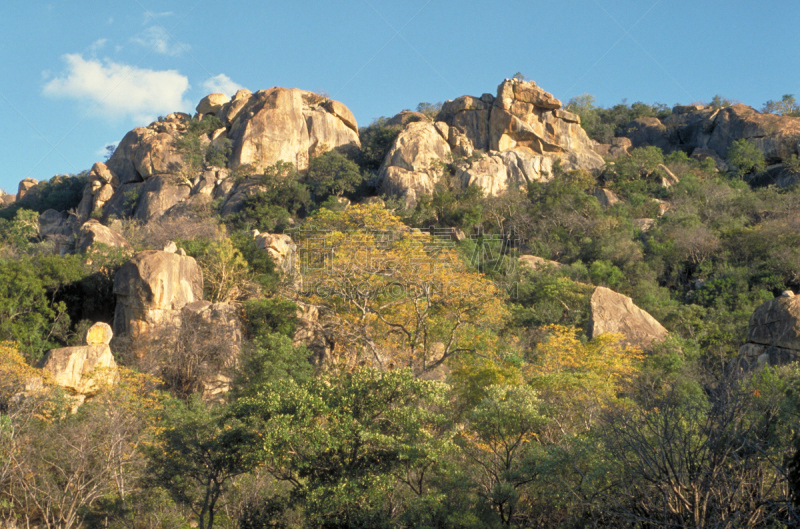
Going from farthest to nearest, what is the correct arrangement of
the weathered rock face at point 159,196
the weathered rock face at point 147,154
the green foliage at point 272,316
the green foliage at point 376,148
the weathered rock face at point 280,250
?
the green foliage at point 376,148 < the weathered rock face at point 147,154 < the weathered rock face at point 159,196 < the weathered rock face at point 280,250 < the green foliage at point 272,316

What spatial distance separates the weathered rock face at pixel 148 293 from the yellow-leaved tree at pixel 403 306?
14.4 feet

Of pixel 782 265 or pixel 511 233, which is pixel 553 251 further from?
pixel 782 265

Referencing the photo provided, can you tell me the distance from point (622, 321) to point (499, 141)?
2236cm

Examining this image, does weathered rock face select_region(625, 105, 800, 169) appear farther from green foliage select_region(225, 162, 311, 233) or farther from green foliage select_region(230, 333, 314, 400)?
green foliage select_region(230, 333, 314, 400)

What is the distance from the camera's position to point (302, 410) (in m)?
9.50

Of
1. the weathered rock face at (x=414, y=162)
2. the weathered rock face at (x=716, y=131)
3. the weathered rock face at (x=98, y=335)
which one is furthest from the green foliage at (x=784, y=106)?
the weathered rock face at (x=98, y=335)

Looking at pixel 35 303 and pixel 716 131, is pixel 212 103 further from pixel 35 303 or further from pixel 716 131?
pixel 716 131

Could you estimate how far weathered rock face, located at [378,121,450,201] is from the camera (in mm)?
36719

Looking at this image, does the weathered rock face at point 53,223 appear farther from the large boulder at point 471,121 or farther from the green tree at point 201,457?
the green tree at point 201,457

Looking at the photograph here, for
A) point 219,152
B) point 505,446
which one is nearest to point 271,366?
point 505,446

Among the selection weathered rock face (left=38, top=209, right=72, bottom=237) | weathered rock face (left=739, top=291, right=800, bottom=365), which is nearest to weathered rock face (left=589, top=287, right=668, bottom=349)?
weathered rock face (left=739, top=291, right=800, bottom=365)

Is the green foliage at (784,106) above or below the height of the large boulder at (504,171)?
above

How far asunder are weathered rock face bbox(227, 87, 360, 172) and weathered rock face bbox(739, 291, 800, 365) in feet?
98.0

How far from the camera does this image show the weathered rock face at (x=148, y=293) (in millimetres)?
20406
